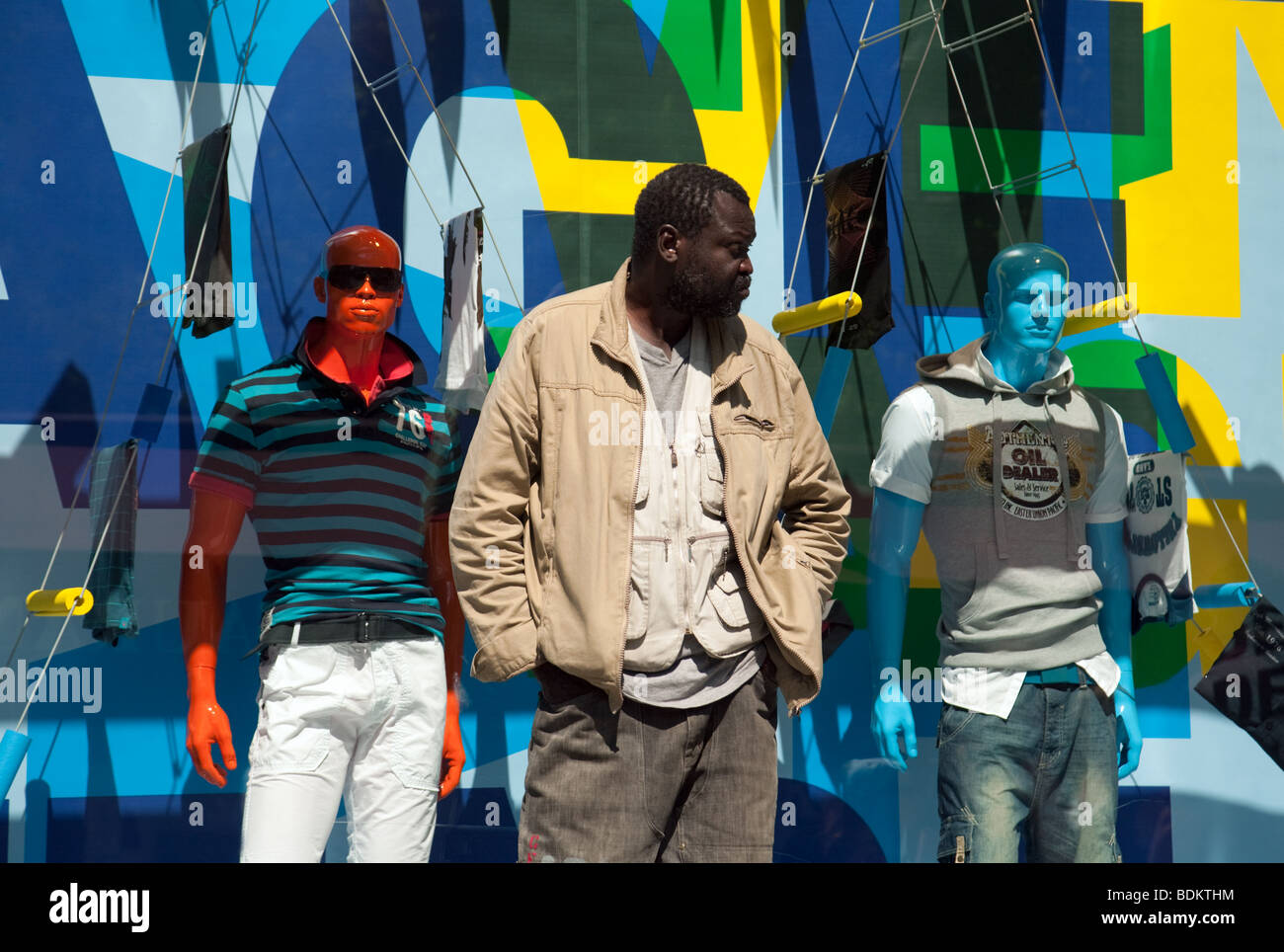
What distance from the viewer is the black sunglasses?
3.72 m

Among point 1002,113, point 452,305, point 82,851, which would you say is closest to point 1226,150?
point 1002,113

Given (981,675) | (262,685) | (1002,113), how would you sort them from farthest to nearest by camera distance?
1. (1002,113)
2. (981,675)
3. (262,685)

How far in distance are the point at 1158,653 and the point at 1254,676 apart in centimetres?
39

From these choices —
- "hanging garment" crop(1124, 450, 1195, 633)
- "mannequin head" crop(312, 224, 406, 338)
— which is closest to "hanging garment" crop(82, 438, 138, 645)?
"mannequin head" crop(312, 224, 406, 338)

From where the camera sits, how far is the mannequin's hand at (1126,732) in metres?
3.94

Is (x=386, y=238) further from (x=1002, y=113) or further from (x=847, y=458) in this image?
(x=1002, y=113)

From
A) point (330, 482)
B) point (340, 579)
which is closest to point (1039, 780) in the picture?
point (340, 579)

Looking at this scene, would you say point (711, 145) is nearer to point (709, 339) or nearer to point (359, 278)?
point (359, 278)

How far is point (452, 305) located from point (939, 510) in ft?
4.91

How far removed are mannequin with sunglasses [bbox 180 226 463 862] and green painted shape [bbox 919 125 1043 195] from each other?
186 centimetres

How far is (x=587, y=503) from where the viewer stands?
2773mm

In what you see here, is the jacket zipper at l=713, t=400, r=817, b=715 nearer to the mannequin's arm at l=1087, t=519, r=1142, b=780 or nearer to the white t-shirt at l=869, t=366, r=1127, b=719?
the white t-shirt at l=869, t=366, r=1127, b=719

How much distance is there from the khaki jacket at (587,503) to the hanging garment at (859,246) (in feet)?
4.49

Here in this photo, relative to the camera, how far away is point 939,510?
12.9 ft
